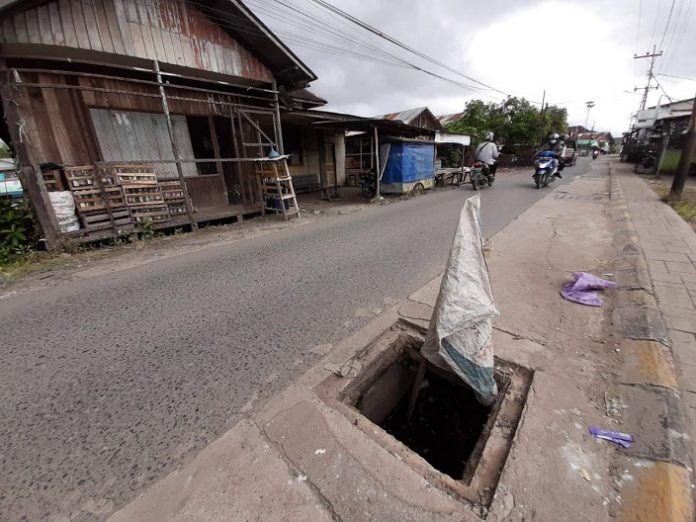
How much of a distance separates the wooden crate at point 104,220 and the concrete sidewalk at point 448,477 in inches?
223

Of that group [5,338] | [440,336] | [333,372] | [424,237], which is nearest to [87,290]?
[5,338]

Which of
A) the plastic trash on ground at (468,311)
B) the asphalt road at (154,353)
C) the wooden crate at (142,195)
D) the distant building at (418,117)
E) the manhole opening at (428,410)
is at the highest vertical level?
the distant building at (418,117)

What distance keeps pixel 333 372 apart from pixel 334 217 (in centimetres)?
615

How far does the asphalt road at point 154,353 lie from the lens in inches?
63.9

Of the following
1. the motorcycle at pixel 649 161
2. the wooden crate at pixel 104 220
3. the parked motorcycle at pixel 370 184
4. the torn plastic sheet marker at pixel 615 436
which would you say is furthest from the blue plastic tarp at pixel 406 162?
the motorcycle at pixel 649 161

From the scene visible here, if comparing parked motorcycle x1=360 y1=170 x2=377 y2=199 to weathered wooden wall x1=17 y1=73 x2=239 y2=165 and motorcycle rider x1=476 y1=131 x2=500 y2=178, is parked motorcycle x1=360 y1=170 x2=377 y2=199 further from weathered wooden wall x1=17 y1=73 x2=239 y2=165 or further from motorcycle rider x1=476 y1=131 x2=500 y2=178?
weathered wooden wall x1=17 y1=73 x2=239 y2=165

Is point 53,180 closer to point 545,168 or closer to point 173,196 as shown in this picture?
point 173,196

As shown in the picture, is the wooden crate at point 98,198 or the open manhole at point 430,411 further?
the wooden crate at point 98,198

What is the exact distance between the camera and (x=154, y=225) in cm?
627

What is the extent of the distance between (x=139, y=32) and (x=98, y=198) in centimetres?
320

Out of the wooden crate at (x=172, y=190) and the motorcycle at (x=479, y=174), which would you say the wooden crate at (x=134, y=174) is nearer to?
the wooden crate at (x=172, y=190)

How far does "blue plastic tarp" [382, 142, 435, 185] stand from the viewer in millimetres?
10820

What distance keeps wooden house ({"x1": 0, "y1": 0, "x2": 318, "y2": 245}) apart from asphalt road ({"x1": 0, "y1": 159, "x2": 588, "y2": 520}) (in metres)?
2.38

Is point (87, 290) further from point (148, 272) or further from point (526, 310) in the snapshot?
point (526, 310)
